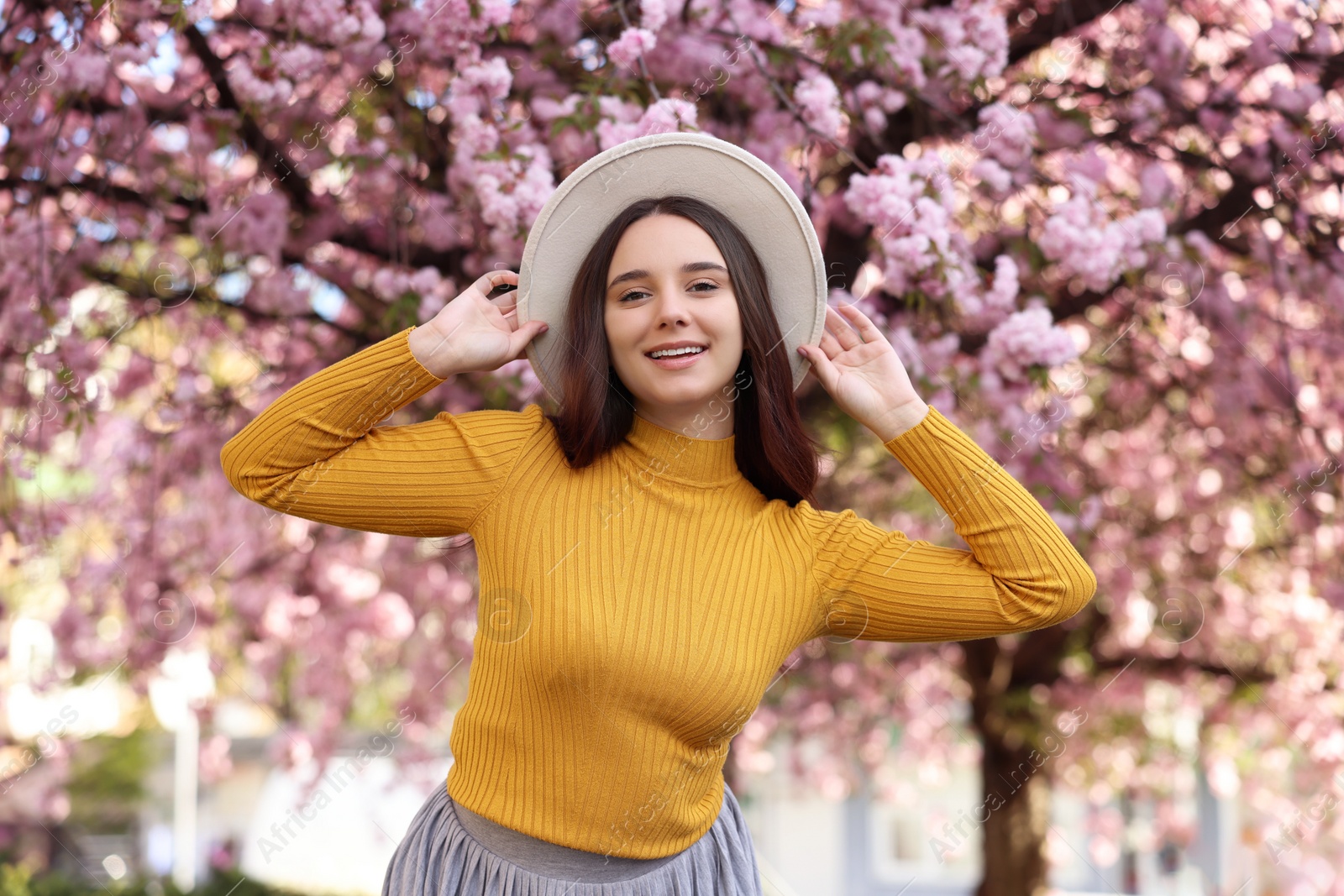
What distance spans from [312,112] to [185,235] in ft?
3.14

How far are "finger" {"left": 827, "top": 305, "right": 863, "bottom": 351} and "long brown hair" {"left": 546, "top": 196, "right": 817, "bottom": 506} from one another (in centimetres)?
12

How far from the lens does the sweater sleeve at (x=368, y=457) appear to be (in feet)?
5.05

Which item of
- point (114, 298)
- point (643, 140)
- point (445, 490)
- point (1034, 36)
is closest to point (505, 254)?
point (643, 140)

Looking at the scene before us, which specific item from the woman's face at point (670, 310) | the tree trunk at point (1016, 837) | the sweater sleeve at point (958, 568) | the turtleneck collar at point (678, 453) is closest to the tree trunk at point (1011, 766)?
the tree trunk at point (1016, 837)

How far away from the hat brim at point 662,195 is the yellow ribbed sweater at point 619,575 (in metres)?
0.17

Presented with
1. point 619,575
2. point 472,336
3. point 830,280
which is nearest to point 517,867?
point 619,575

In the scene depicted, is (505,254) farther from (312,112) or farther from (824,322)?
(824,322)

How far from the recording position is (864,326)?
1.78m

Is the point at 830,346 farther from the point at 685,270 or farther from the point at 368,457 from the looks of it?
the point at 368,457

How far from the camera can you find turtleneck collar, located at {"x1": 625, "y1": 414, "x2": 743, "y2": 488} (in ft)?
5.52

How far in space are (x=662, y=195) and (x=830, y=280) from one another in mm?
1663

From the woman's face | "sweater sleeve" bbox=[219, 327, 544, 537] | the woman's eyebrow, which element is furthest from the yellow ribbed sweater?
the woman's eyebrow

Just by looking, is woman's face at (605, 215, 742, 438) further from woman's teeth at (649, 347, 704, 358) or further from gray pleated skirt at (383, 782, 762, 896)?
gray pleated skirt at (383, 782, 762, 896)

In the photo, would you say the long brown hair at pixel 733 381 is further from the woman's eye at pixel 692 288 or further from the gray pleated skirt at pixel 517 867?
the gray pleated skirt at pixel 517 867
